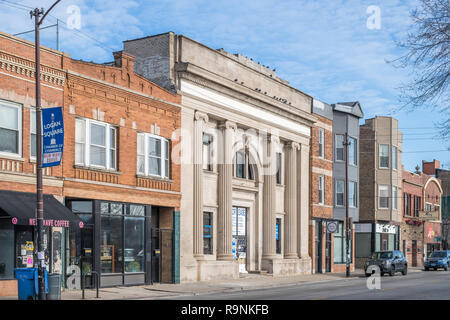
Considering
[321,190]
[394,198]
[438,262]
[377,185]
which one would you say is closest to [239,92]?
[321,190]

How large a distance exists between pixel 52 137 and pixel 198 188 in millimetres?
12632

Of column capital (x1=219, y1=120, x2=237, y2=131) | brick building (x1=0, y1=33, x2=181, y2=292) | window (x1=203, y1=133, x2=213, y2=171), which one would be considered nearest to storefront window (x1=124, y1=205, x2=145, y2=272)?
brick building (x1=0, y1=33, x2=181, y2=292)

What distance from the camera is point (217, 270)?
3312cm

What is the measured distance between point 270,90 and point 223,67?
5.87 metres

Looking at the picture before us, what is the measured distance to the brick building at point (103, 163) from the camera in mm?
22969

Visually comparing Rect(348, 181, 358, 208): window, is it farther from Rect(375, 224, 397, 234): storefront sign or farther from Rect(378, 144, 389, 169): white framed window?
Rect(378, 144, 389, 169): white framed window

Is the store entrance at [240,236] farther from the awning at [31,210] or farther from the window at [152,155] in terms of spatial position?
the awning at [31,210]

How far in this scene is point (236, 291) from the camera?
1112 inches

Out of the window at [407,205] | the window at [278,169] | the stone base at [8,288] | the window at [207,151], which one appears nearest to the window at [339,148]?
the window at [278,169]

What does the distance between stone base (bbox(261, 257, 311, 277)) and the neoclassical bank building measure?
0.06m

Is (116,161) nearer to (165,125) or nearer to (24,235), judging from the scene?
(165,125)

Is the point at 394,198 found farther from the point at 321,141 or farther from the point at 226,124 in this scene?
the point at 226,124

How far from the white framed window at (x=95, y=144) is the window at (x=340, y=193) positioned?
25364 millimetres

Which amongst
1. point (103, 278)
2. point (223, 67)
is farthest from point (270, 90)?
point (103, 278)
